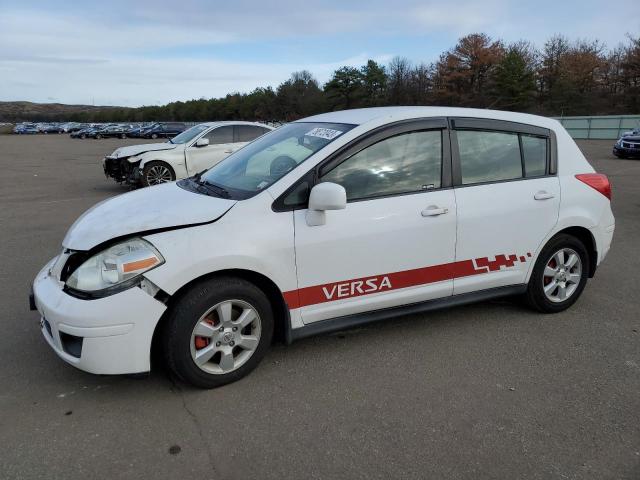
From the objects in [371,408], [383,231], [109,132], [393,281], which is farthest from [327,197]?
[109,132]

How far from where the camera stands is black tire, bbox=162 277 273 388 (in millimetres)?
2967

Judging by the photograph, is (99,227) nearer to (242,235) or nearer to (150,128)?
(242,235)

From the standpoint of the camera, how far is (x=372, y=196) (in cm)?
351

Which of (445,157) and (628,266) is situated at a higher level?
(445,157)

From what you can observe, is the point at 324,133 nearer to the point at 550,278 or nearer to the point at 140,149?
the point at 550,278

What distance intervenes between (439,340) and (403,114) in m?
1.73

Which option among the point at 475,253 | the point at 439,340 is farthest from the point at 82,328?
the point at 475,253

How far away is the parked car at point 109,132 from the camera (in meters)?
55.8

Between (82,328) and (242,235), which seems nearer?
(82,328)

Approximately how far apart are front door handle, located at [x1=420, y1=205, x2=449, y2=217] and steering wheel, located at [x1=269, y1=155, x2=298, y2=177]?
0.98 m

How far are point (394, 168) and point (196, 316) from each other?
5.60 ft

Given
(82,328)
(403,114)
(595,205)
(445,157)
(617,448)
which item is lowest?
(617,448)

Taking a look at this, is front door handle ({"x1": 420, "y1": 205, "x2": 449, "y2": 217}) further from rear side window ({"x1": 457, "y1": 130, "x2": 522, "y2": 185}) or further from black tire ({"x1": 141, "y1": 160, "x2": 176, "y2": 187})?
black tire ({"x1": 141, "y1": 160, "x2": 176, "y2": 187})

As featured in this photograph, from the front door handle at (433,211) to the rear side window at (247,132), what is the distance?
28.6ft
